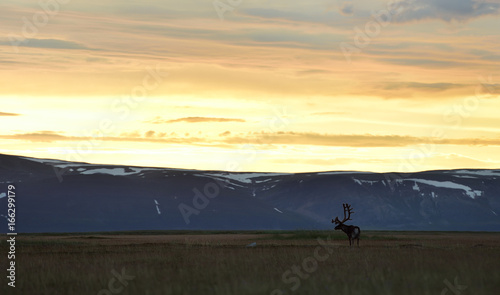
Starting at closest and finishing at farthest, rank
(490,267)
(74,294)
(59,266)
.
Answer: (74,294) < (490,267) < (59,266)

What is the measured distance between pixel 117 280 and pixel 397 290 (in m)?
10.1

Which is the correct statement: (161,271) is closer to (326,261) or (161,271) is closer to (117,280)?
(117,280)

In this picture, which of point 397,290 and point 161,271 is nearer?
point 397,290

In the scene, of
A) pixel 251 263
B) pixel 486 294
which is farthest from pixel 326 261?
pixel 486 294

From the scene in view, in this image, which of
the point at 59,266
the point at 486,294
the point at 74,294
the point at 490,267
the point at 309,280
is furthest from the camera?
the point at 59,266

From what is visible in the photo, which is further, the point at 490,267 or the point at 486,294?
the point at 490,267

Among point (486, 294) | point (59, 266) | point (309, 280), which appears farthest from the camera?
point (59, 266)

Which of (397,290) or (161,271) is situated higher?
(161,271)

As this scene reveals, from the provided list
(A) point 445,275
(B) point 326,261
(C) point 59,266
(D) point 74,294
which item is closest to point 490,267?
(A) point 445,275

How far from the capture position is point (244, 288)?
23.7 metres

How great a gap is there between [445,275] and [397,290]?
15.5 ft

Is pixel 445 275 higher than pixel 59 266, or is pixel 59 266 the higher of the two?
pixel 59 266

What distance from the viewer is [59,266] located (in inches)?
1328

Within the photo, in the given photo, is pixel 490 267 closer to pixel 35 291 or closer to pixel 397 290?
pixel 397 290
